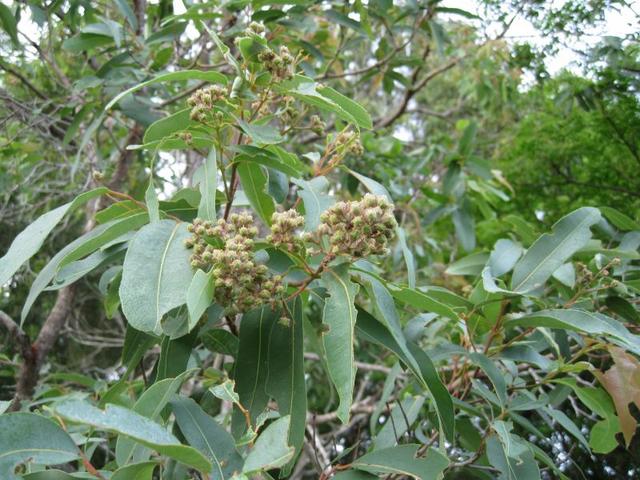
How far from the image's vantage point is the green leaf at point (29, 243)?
108 centimetres

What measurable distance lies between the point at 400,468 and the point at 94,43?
1.79 m

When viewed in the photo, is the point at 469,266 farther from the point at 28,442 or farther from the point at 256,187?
the point at 28,442

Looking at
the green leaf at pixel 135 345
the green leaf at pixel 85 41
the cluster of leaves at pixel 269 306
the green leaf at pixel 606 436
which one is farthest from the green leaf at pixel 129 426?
the green leaf at pixel 85 41

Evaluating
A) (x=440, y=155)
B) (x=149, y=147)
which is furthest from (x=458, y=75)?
(x=149, y=147)

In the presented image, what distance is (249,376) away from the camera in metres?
1.14

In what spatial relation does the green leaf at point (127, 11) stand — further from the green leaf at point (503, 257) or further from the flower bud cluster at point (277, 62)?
the green leaf at point (503, 257)

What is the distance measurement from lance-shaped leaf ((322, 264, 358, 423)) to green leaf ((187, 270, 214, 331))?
191 mm

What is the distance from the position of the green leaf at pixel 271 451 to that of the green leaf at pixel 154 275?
0.20 metres

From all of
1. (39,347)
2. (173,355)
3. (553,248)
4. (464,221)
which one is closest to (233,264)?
(173,355)

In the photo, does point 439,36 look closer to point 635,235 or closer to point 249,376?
point 635,235

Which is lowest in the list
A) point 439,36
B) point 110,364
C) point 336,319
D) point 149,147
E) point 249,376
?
point 110,364

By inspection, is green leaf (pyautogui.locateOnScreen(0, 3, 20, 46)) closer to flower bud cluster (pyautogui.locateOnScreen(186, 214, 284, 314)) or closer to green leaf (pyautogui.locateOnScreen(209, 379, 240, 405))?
flower bud cluster (pyautogui.locateOnScreen(186, 214, 284, 314))

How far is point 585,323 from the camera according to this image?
4.03 ft

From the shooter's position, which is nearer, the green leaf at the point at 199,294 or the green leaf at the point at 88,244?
the green leaf at the point at 199,294
